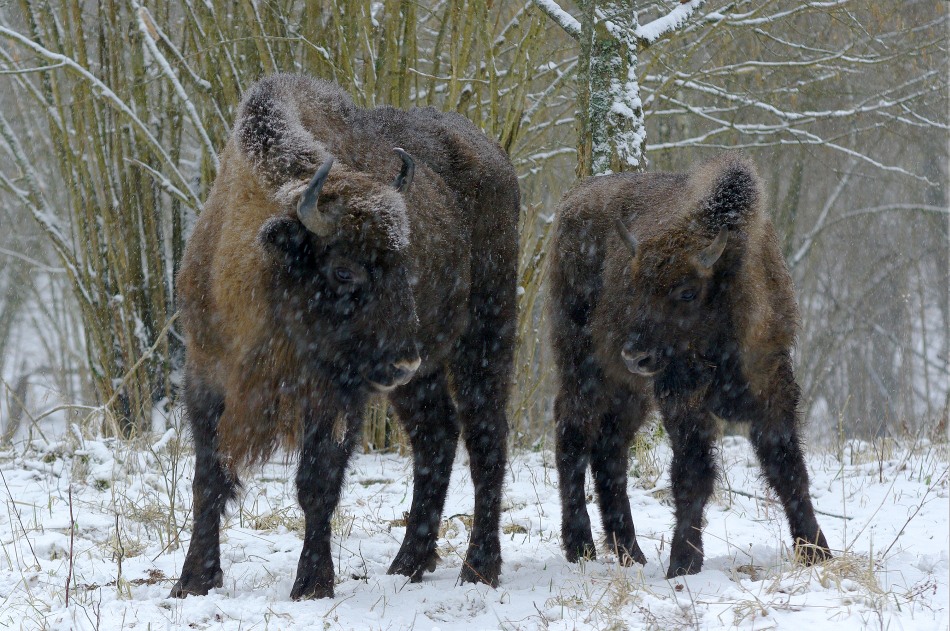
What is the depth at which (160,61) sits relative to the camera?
275 inches

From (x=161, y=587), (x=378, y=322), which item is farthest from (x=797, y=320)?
(x=161, y=587)

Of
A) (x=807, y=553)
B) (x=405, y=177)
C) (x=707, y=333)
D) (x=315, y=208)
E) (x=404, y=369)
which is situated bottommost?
(x=807, y=553)

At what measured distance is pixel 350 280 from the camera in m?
4.03

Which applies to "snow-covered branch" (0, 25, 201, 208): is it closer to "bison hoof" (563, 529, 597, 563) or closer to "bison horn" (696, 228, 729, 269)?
"bison hoof" (563, 529, 597, 563)

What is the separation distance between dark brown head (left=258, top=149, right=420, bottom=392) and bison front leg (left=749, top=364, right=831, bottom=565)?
80.2 inches

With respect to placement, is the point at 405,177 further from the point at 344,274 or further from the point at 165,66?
the point at 165,66

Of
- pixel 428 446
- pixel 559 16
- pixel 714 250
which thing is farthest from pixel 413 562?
pixel 559 16

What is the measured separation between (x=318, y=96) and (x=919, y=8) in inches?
373

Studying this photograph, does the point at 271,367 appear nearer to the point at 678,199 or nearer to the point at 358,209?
the point at 358,209

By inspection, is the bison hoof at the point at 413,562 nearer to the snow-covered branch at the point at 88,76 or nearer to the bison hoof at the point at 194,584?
the bison hoof at the point at 194,584

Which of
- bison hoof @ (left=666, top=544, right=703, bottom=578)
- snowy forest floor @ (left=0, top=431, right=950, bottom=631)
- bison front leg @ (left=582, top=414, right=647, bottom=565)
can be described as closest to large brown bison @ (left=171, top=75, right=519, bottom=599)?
snowy forest floor @ (left=0, top=431, right=950, bottom=631)

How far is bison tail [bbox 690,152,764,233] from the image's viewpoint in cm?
481

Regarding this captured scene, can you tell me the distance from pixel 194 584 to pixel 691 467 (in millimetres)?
2583

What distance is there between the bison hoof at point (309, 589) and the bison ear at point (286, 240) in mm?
1447
